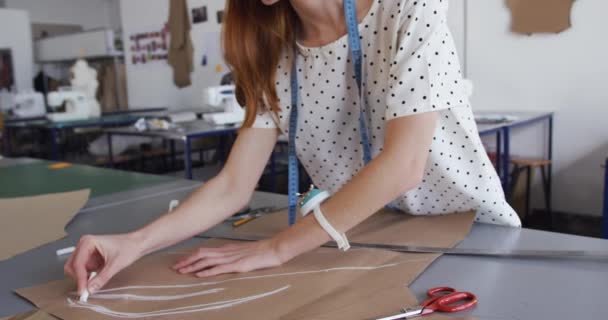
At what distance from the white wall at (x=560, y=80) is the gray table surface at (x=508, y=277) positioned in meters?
2.72

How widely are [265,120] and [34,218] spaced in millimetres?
630

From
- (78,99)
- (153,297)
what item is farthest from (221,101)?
(153,297)

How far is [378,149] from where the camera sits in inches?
41.5

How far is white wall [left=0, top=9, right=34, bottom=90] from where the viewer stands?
7.20m

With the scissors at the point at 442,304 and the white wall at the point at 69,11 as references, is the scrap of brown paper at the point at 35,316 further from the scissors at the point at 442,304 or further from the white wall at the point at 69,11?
the white wall at the point at 69,11

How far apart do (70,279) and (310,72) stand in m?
0.58

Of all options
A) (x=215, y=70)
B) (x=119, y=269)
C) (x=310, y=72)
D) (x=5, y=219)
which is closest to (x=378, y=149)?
(x=310, y=72)

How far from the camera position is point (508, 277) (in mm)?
752

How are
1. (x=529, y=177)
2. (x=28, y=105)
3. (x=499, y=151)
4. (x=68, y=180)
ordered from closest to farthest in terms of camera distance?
(x=68, y=180)
(x=499, y=151)
(x=529, y=177)
(x=28, y=105)

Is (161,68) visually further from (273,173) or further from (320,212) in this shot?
(320,212)

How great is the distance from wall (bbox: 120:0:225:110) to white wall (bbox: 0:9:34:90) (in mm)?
1728

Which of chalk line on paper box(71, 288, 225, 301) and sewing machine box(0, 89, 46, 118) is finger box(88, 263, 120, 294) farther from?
sewing machine box(0, 89, 46, 118)

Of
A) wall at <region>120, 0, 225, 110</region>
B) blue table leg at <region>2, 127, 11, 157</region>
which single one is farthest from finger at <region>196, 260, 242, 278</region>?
blue table leg at <region>2, 127, 11, 157</region>

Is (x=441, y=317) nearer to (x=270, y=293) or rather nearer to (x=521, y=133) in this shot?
(x=270, y=293)
